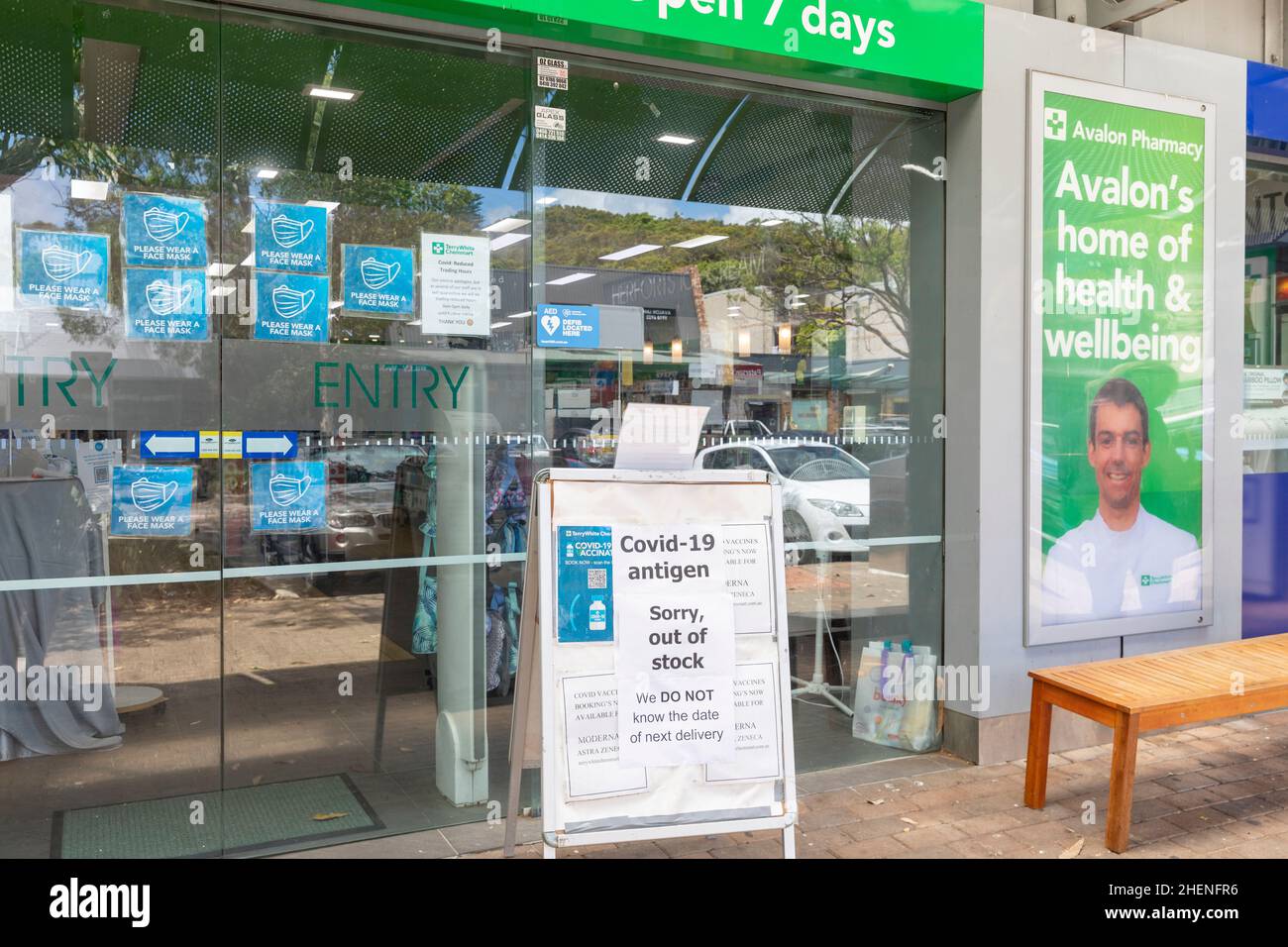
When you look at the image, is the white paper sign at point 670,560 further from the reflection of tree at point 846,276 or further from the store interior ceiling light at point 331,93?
the store interior ceiling light at point 331,93

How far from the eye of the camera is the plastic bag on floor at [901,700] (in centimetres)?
537

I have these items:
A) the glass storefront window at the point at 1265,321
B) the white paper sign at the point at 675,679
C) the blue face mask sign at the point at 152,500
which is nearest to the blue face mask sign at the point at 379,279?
the blue face mask sign at the point at 152,500

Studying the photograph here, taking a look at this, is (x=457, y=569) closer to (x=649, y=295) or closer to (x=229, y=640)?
(x=229, y=640)

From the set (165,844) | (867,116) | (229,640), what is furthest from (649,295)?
(165,844)

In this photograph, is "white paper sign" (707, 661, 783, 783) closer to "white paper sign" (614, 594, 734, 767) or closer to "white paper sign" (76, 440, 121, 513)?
"white paper sign" (614, 594, 734, 767)

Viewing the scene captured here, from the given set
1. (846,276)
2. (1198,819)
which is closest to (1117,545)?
(1198,819)

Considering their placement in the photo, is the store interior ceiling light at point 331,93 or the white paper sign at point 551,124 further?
the white paper sign at point 551,124

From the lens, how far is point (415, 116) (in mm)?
4348

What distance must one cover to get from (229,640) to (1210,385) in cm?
512

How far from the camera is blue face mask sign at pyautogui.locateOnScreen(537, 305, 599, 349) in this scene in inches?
178

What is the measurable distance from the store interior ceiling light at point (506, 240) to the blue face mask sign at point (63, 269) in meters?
1.47

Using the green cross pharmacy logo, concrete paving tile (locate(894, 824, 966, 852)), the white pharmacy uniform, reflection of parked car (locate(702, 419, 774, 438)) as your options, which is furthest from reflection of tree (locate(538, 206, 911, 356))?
concrete paving tile (locate(894, 824, 966, 852))

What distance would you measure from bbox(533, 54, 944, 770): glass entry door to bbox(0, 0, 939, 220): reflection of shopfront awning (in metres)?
0.02

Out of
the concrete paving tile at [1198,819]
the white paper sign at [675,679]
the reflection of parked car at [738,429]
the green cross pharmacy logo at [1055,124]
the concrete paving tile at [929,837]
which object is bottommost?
the concrete paving tile at [929,837]
